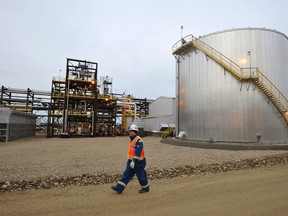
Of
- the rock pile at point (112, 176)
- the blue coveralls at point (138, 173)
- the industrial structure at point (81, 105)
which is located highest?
the industrial structure at point (81, 105)

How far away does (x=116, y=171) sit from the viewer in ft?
23.0

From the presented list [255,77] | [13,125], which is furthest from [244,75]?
[13,125]

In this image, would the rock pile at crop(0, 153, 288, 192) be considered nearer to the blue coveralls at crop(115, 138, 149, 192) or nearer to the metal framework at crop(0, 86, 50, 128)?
the blue coveralls at crop(115, 138, 149, 192)

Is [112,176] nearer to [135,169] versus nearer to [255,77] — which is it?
[135,169]

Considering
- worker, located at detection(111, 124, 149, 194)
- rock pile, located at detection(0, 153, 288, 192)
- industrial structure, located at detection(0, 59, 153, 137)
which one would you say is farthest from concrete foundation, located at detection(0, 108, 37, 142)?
worker, located at detection(111, 124, 149, 194)

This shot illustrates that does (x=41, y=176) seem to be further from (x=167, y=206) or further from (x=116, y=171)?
(x=167, y=206)

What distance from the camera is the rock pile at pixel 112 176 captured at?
5.42 metres

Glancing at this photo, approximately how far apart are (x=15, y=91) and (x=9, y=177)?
33.8 meters

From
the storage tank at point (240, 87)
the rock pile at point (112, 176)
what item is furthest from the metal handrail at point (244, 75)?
the rock pile at point (112, 176)

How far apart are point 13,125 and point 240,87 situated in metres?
23.4

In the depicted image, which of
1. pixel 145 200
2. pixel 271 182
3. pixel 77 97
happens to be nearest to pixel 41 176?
pixel 145 200

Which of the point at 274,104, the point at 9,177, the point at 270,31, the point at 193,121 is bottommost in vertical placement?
the point at 9,177

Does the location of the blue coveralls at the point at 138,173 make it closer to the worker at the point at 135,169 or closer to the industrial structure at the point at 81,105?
the worker at the point at 135,169

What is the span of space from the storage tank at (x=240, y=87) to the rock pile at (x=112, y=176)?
592cm
